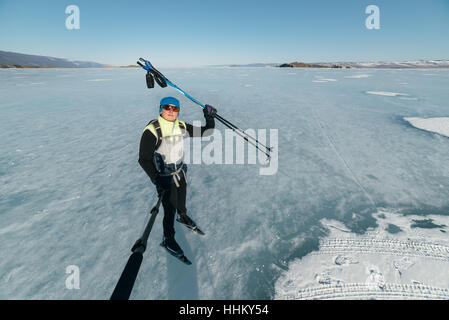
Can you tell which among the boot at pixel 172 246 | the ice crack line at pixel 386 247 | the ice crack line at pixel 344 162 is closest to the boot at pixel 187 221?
the boot at pixel 172 246

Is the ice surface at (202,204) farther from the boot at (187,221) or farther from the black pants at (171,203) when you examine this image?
the black pants at (171,203)

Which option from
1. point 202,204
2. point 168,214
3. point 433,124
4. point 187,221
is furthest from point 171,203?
point 433,124

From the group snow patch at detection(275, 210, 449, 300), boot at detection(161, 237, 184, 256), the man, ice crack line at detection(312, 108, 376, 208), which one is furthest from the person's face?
ice crack line at detection(312, 108, 376, 208)

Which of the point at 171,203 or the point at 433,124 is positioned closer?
the point at 171,203

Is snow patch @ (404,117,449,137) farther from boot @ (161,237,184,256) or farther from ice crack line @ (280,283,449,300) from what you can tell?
boot @ (161,237,184,256)

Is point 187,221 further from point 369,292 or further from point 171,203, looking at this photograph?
point 369,292
